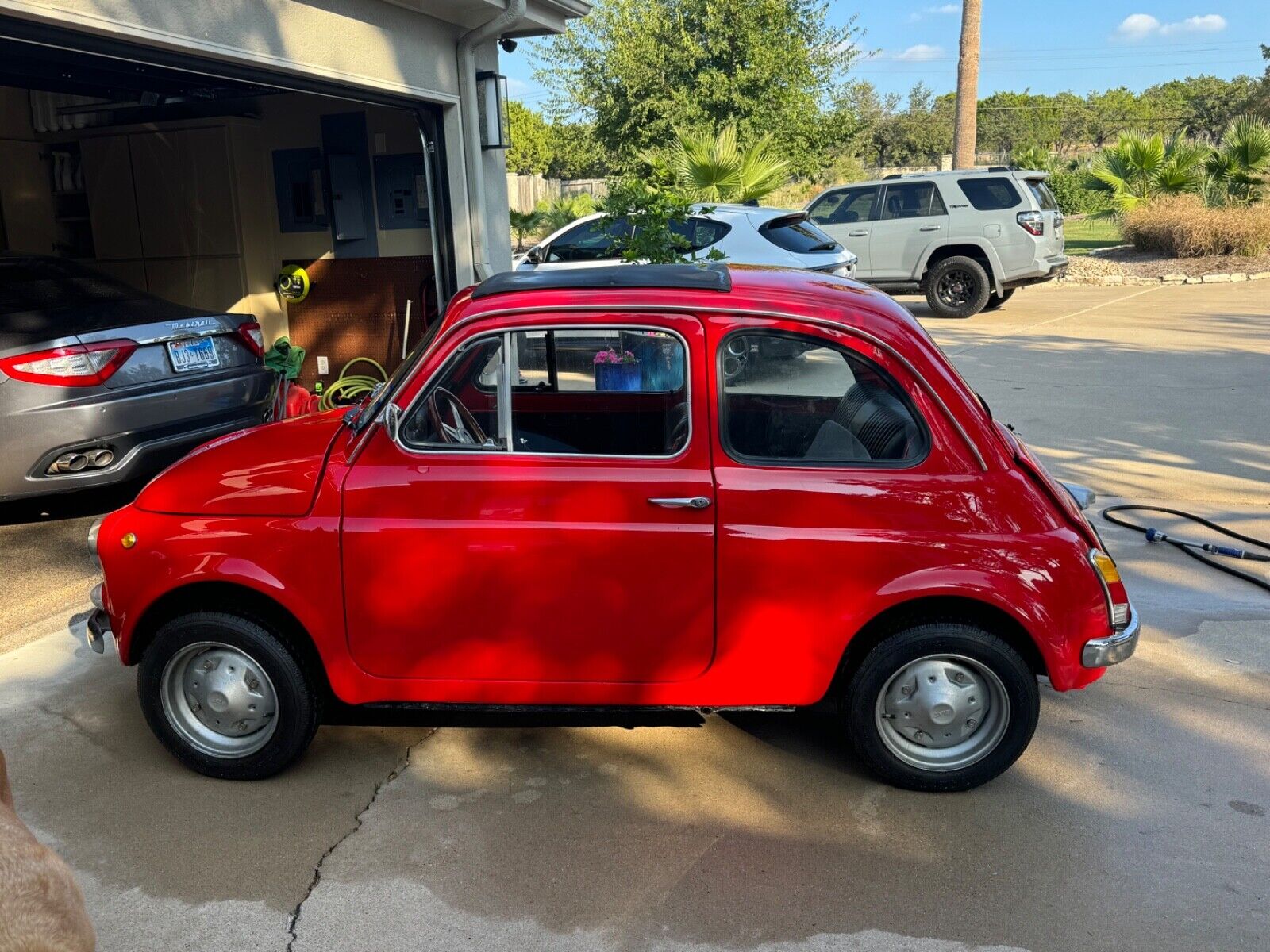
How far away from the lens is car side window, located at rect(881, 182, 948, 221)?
1647 cm

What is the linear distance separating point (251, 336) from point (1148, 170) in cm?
2369

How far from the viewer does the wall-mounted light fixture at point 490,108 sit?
352 inches

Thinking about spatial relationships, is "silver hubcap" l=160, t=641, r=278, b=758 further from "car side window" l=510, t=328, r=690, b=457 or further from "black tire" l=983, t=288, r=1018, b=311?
"black tire" l=983, t=288, r=1018, b=311

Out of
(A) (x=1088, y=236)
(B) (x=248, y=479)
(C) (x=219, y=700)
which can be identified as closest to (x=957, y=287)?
(B) (x=248, y=479)

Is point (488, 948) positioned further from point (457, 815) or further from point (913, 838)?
point (913, 838)

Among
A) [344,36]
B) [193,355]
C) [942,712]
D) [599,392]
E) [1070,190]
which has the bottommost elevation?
[942,712]

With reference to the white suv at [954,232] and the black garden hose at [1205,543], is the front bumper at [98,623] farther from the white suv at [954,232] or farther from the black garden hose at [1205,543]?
the white suv at [954,232]

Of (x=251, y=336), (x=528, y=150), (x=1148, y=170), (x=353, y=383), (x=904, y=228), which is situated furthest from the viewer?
(x=528, y=150)

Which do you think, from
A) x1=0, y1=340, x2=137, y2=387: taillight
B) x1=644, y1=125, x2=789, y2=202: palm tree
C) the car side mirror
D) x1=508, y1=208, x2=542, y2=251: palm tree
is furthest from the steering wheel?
x1=508, y1=208, x2=542, y2=251: palm tree

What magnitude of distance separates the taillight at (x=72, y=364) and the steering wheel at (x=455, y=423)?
3.61 metres

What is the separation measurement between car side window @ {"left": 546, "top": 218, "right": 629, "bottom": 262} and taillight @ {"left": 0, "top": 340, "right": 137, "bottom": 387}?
6.09 m

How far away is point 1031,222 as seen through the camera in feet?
51.4

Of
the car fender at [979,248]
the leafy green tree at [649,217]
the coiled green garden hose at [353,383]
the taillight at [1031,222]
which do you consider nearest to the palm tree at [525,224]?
the car fender at [979,248]

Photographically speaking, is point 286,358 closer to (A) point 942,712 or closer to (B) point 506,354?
(B) point 506,354
